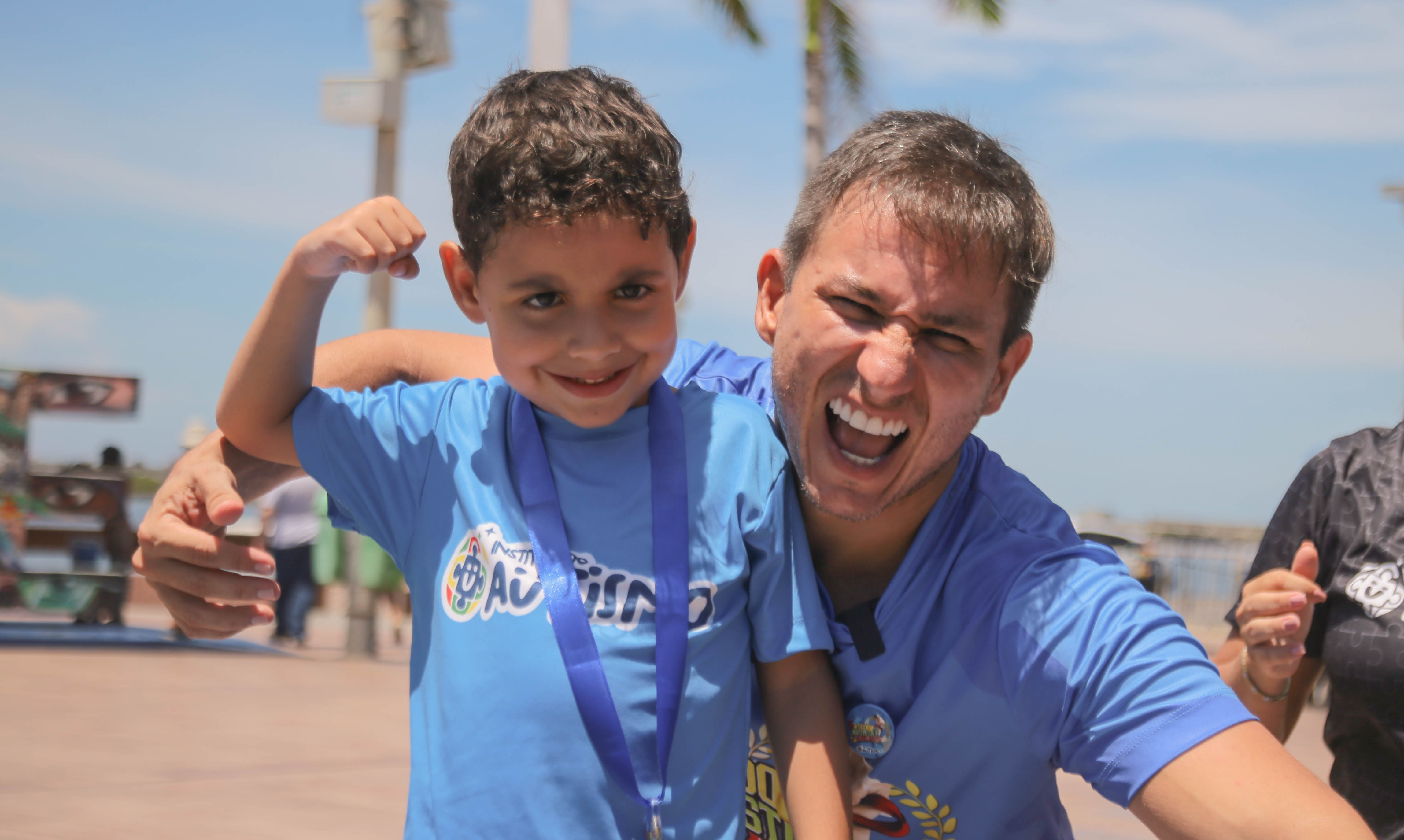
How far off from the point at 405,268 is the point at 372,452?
35cm

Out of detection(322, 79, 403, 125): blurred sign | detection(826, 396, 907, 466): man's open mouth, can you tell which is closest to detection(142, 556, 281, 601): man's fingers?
detection(826, 396, 907, 466): man's open mouth

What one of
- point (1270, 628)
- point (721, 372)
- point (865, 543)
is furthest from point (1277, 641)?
point (721, 372)

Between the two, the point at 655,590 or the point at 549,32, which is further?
the point at 549,32

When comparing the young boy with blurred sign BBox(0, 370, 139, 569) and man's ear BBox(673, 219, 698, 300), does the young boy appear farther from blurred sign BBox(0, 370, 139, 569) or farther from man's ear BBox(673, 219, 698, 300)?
blurred sign BBox(0, 370, 139, 569)

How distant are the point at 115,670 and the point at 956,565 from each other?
28.9ft

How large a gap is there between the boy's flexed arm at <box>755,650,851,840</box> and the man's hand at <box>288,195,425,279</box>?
970 mm

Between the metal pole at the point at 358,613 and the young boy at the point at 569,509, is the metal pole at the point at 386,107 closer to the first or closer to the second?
the metal pole at the point at 358,613

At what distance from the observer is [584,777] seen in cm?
199

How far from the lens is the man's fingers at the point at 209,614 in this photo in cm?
223

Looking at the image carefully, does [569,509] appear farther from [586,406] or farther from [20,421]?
[20,421]

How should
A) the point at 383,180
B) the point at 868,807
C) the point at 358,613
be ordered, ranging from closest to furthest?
the point at 868,807
the point at 383,180
the point at 358,613

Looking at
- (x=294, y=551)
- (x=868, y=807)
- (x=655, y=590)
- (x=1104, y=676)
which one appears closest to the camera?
(x=1104, y=676)

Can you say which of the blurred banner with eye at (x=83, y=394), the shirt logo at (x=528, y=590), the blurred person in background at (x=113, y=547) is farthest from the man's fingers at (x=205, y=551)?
the blurred banner with eye at (x=83, y=394)

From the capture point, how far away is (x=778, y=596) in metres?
2.17
